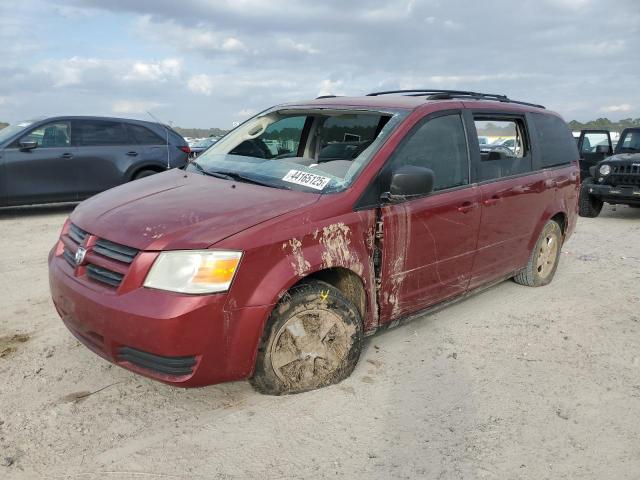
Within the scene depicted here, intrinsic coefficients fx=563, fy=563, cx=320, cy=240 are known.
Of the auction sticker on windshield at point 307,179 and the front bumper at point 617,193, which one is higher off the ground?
the auction sticker on windshield at point 307,179

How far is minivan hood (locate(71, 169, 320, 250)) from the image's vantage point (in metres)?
2.78

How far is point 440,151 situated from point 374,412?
6.13 ft

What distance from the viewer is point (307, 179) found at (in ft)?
11.3

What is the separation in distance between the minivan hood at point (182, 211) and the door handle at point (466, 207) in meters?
1.26

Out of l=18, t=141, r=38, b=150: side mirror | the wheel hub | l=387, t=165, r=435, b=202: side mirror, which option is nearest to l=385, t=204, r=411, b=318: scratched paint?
l=387, t=165, r=435, b=202: side mirror

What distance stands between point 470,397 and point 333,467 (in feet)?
3.59

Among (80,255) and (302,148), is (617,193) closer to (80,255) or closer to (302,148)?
(302,148)

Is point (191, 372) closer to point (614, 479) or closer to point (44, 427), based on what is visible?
point (44, 427)

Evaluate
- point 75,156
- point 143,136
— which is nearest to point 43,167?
point 75,156

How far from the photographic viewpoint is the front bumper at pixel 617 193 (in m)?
9.82

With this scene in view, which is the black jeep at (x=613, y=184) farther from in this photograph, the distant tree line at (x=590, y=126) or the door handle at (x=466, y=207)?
the door handle at (x=466, y=207)

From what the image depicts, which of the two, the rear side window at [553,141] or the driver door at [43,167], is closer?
the rear side window at [553,141]

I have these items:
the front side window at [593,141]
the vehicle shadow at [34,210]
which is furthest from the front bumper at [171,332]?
the front side window at [593,141]

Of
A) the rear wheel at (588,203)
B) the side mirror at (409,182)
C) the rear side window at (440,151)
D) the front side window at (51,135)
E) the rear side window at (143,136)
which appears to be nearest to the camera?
the side mirror at (409,182)
